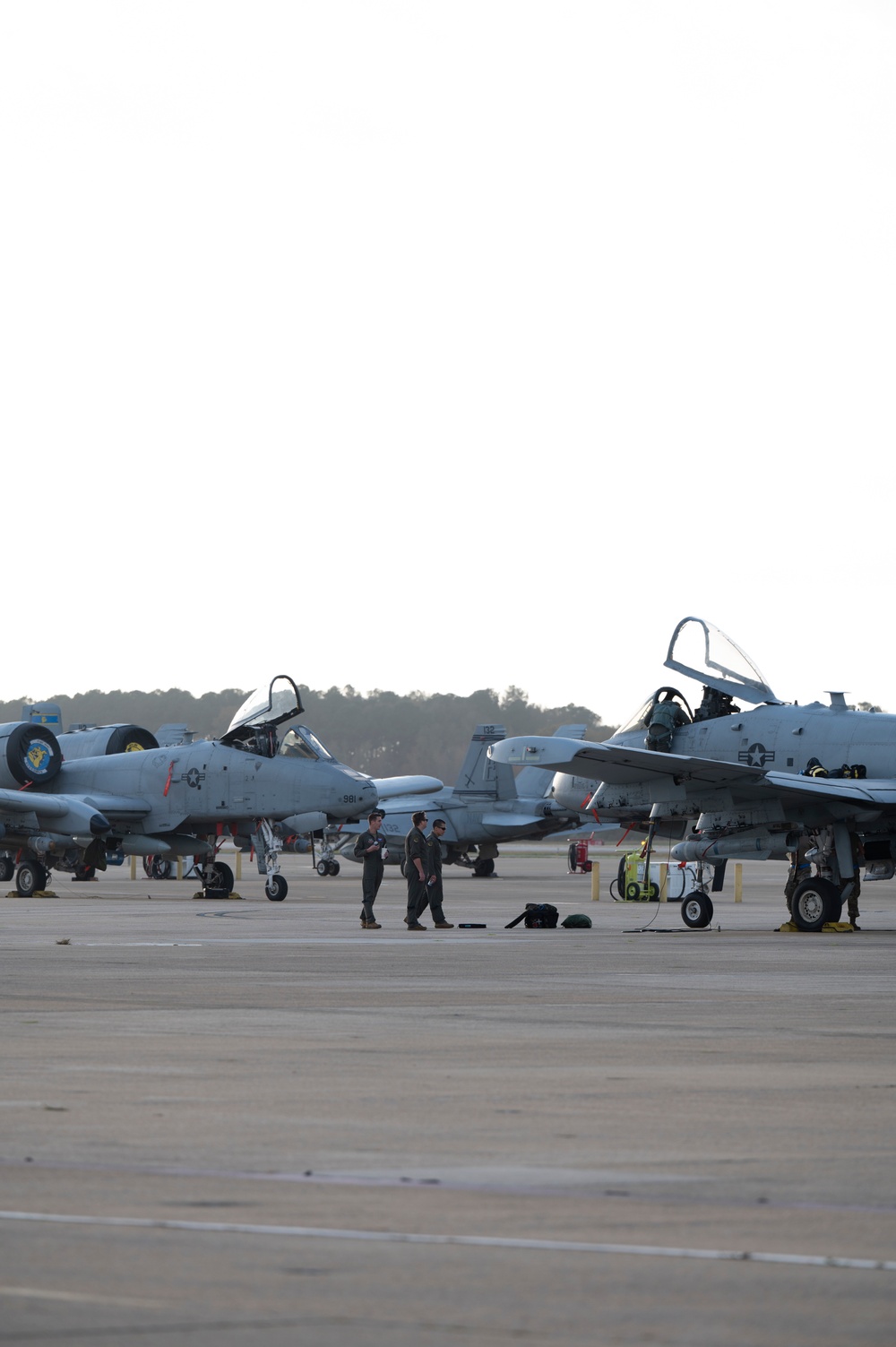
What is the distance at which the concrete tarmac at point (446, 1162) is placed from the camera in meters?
4.72

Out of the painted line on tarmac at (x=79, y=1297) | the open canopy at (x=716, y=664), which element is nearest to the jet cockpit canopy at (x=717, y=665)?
the open canopy at (x=716, y=664)

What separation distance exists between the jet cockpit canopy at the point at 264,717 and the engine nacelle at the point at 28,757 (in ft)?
20.5

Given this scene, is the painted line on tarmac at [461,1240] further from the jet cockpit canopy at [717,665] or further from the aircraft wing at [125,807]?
the aircraft wing at [125,807]

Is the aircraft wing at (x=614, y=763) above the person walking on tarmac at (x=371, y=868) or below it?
above

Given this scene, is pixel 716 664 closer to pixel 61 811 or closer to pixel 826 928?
pixel 826 928

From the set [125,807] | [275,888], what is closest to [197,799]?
[125,807]

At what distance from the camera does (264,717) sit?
134 feet

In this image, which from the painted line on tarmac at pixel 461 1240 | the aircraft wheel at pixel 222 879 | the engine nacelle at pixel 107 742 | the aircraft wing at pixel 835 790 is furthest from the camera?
the engine nacelle at pixel 107 742

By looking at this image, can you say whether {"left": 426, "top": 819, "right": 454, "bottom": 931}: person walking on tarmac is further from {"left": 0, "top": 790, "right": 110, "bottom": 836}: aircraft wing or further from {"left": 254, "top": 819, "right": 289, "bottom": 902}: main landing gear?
{"left": 0, "top": 790, "right": 110, "bottom": 836}: aircraft wing

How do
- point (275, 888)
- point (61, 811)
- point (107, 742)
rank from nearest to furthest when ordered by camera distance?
point (275, 888), point (61, 811), point (107, 742)

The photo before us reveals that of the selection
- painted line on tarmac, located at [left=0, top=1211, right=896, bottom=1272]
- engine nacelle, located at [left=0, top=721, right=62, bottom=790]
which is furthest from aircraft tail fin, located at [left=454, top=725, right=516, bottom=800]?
painted line on tarmac, located at [left=0, top=1211, right=896, bottom=1272]

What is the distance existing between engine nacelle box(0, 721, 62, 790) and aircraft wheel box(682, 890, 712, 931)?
22.5 m

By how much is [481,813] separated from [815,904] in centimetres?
3122

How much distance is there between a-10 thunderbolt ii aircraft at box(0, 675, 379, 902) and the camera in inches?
1570
